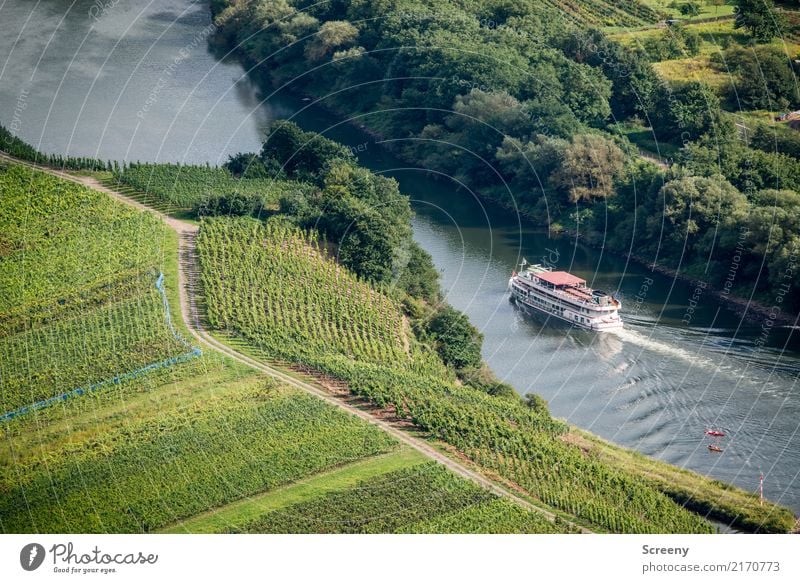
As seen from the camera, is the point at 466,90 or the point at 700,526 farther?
the point at 466,90

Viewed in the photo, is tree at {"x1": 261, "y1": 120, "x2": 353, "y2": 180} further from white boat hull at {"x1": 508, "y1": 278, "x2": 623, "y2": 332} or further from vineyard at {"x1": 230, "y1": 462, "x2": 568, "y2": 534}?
vineyard at {"x1": 230, "y1": 462, "x2": 568, "y2": 534}

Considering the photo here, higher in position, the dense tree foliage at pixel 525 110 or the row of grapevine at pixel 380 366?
the dense tree foliage at pixel 525 110

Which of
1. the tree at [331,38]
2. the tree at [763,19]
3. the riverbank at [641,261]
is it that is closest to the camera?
the riverbank at [641,261]

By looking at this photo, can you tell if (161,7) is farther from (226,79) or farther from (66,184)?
(66,184)

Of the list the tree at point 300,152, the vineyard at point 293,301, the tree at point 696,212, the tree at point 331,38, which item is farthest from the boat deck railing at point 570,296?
the tree at point 331,38

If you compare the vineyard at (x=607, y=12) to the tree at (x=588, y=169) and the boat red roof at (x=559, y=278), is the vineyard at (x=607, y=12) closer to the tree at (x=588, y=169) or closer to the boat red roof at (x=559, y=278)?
the tree at (x=588, y=169)

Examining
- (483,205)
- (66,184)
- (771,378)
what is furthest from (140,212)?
(771,378)

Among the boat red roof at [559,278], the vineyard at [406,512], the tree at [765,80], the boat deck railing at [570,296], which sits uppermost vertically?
the tree at [765,80]

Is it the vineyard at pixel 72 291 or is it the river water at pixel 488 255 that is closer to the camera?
the vineyard at pixel 72 291

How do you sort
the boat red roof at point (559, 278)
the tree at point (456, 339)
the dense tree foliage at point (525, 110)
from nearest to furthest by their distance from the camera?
1. the tree at point (456, 339)
2. the boat red roof at point (559, 278)
3. the dense tree foliage at point (525, 110)
